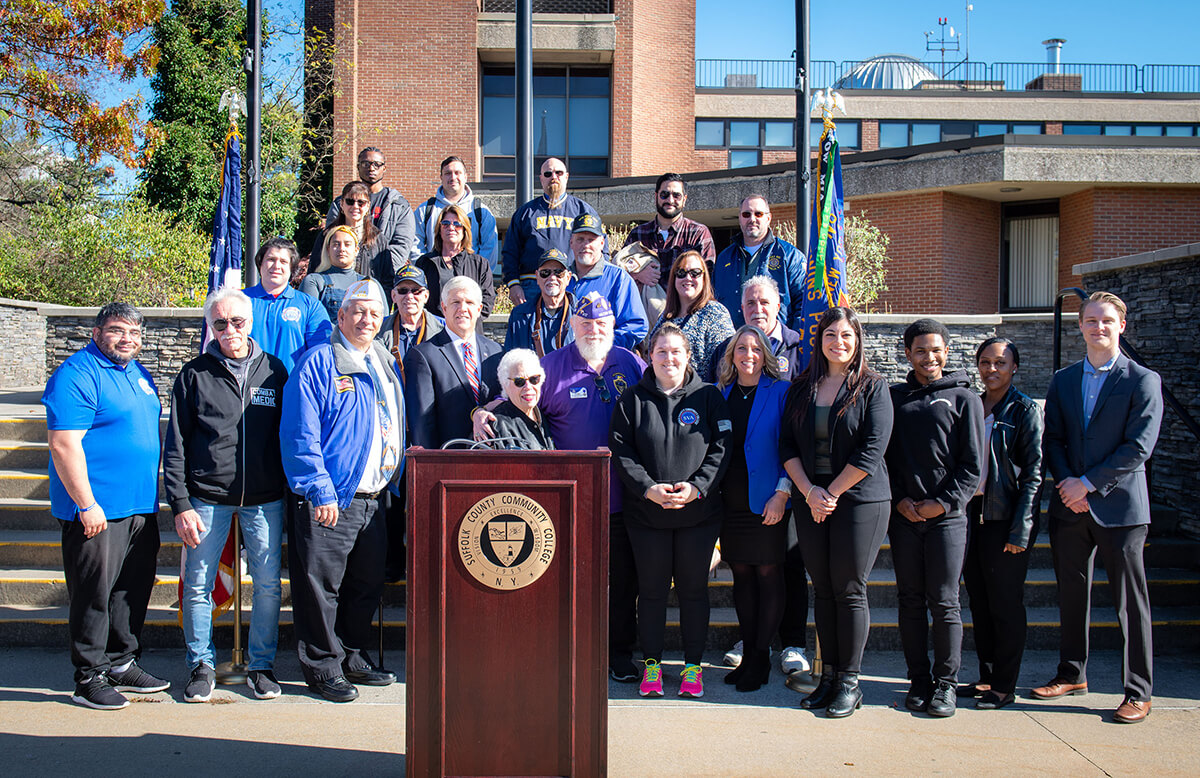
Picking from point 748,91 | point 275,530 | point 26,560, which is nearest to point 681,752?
point 275,530

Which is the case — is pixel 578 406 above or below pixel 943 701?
above

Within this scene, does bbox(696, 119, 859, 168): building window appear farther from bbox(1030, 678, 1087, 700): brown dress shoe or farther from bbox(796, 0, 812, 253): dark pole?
bbox(1030, 678, 1087, 700): brown dress shoe

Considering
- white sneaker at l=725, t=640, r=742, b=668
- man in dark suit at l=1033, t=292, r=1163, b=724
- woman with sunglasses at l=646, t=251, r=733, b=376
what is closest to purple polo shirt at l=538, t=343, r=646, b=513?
woman with sunglasses at l=646, t=251, r=733, b=376

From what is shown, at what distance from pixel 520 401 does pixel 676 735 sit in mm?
1785

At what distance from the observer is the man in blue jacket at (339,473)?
4586mm

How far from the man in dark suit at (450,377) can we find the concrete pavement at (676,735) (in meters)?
1.44

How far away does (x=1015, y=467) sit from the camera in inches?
193

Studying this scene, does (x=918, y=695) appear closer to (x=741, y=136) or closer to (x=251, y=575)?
(x=251, y=575)

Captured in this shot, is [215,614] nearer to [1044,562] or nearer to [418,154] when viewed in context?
[1044,562]

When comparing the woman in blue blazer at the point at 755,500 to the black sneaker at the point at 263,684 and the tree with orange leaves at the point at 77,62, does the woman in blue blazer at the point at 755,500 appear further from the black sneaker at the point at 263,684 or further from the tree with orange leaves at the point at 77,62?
the tree with orange leaves at the point at 77,62

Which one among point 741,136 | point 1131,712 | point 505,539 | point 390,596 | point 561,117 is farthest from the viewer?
point 741,136

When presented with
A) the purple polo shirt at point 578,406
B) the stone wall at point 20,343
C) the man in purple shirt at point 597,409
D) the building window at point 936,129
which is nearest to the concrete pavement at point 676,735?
the man in purple shirt at point 597,409

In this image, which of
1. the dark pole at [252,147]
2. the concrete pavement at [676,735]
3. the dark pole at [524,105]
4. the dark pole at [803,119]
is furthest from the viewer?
the dark pole at [252,147]

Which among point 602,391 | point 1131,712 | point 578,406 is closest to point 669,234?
point 602,391
